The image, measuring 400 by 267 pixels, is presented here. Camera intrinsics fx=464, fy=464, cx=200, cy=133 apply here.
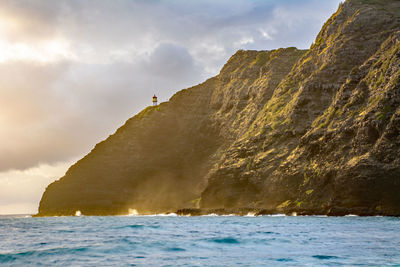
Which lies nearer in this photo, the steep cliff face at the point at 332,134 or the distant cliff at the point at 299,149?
the steep cliff face at the point at 332,134

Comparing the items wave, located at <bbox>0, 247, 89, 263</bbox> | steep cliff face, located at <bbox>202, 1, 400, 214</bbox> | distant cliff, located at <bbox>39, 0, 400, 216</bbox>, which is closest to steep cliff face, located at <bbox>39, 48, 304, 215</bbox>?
distant cliff, located at <bbox>39, 0, 400, 216</bbox>

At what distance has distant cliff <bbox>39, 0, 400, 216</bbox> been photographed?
99938 mm

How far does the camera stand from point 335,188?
102m

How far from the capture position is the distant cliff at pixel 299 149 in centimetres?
9994

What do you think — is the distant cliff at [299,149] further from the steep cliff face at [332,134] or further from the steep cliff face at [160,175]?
the steep cliff face at [160,175]

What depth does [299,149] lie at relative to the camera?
123 m

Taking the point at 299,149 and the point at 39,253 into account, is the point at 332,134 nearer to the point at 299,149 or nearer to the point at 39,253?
the point at 299,149

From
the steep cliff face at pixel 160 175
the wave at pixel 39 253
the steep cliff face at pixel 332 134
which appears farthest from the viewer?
the steep cliff face at pixel 160 175

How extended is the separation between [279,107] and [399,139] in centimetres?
5804

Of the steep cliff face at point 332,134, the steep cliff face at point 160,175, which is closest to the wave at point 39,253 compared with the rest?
the steep cliff face at point 332,134

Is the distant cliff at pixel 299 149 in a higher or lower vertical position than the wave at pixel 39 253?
higher

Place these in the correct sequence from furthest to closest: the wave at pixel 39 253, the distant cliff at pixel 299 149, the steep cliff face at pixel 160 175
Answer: the steep cliff face at pixel 160 175
the distant cliff at pixel 299 149
the wave at pixel 39 253

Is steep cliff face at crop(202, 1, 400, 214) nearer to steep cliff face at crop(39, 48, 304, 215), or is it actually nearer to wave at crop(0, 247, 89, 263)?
steep cliff face at crop(39, 48, 304, 215)

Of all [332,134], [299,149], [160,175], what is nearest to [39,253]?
[332,134]
